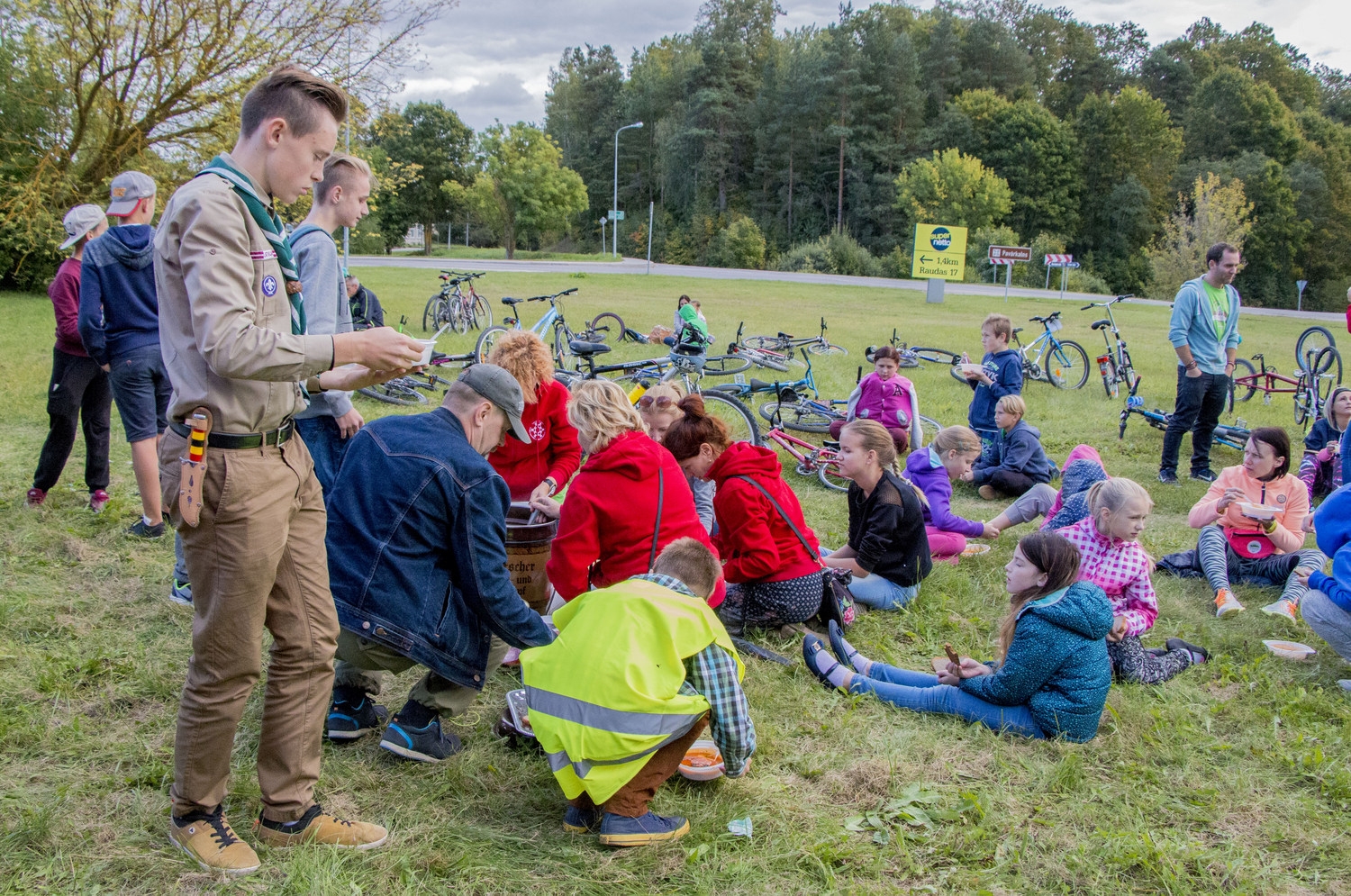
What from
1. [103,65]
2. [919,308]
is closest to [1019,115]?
[919,308]

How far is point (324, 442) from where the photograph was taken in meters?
3.77

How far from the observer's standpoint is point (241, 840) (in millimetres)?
2426

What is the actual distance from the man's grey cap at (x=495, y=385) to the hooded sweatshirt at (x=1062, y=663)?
2.07 m

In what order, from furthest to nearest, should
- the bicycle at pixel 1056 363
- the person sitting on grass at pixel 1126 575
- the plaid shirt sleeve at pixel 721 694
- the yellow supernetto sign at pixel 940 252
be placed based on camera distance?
the yellow supernetto sign at pixel 940 252 → the bicycle at pixel 1056 363 → the person sitting on grass at pixel 1126 575 → the plaid shirt sleeve at pixel 721 694

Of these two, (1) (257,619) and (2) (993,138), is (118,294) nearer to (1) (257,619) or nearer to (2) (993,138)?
(1) (257,619)

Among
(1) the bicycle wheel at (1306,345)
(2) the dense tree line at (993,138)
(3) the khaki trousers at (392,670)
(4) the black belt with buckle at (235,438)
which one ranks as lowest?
(3) the khaki trousers at (392,670)

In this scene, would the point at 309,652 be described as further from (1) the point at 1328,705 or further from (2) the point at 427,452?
(1) the point at 1328,705

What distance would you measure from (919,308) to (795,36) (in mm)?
53085

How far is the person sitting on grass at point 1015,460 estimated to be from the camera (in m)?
6.97

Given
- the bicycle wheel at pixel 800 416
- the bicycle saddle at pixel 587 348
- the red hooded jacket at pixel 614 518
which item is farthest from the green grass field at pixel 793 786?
the bicycle saddle at pixel 587 348

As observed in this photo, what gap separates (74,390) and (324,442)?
2.74 meters

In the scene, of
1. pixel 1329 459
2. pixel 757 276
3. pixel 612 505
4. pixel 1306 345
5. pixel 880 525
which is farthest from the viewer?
pixel 757 276

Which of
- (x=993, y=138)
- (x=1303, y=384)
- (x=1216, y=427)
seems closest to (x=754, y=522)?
(x=1216, y=427)

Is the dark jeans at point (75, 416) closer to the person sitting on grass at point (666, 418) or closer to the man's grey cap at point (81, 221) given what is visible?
the man's grey cap at point (81, 221)
